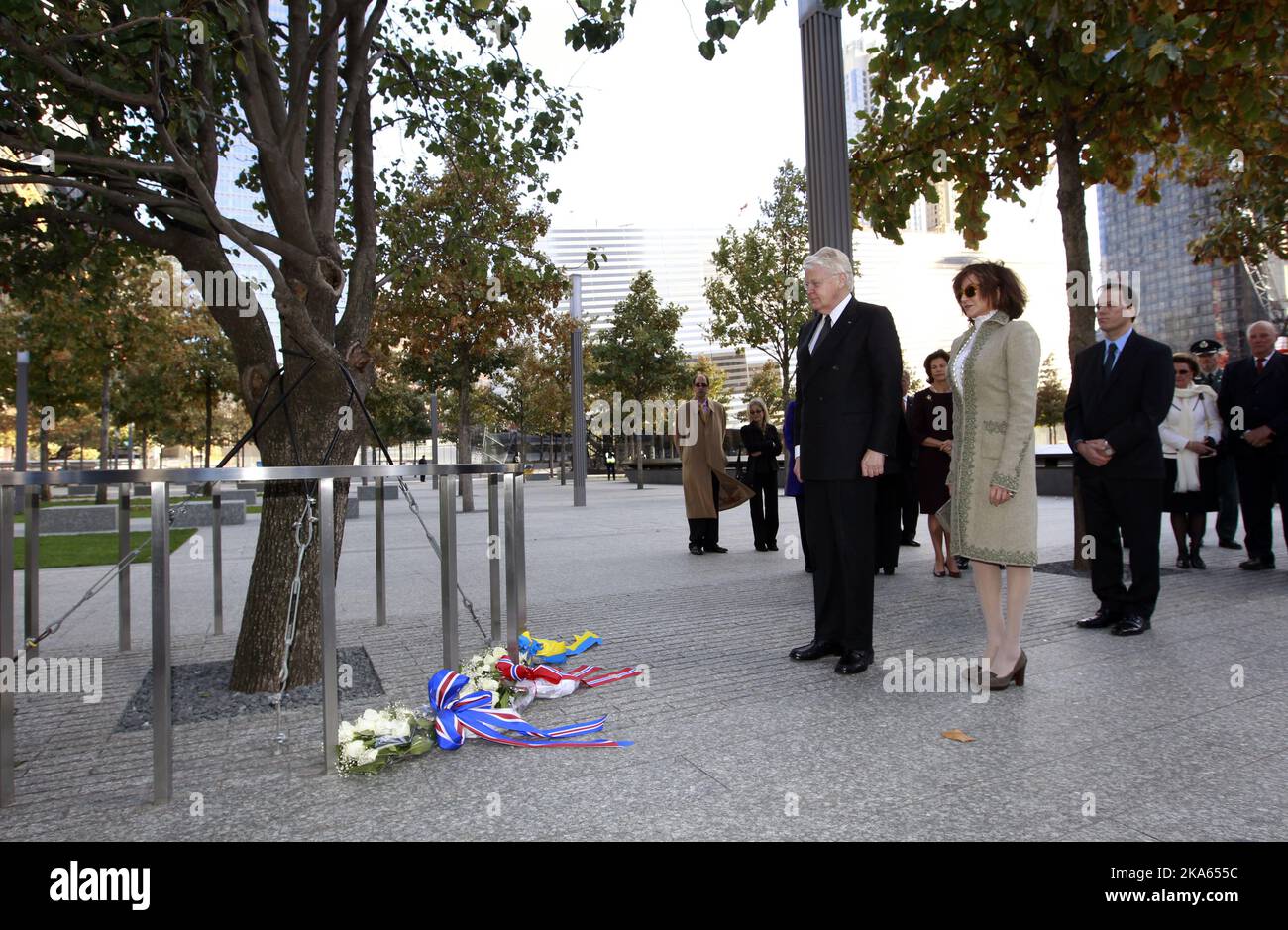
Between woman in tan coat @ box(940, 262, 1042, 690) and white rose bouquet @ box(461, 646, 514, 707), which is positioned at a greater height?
woman in tan coat @ box(940, 262, 1042, 690)

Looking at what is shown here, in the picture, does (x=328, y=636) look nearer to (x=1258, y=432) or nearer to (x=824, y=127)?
(x=824, y=127)

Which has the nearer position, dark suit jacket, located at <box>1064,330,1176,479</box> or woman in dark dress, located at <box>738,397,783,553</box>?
dark suit jacket, located at <box>1064,330,1176,479</box>

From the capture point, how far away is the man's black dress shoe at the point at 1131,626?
5.41 m

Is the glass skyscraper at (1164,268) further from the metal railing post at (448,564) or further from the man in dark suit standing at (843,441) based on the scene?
the metal railing post at (448,564)

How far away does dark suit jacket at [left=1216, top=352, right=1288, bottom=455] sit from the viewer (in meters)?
7.64

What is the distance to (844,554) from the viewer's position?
4.76 m

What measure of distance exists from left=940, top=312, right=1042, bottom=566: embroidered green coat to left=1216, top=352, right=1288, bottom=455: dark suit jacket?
4.98 meters

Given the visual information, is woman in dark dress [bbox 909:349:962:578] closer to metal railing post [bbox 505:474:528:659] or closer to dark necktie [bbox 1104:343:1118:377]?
dark necktie [bbox 1104:343:1118:377]

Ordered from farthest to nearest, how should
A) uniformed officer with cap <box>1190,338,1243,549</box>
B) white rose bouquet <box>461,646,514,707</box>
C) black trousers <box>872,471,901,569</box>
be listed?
uniformed officer with cap <box>1190,338,1243,549</box> < black trousers <box>872,471,901,569</box> < white rose bouquet <box>461,646,514,707</box>

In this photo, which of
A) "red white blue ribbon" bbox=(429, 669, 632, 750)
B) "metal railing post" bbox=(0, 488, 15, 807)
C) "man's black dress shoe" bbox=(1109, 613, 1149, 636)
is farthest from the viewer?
"man's black dress shoe" bbox=(1109, 613, 1149, 636)

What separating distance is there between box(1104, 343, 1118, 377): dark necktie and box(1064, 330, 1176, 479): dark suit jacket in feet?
0.17

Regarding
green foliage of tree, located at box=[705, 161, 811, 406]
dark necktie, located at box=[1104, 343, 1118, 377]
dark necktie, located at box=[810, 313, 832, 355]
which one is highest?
green foliage of tree, located at box=[705, 161, 811, 406]

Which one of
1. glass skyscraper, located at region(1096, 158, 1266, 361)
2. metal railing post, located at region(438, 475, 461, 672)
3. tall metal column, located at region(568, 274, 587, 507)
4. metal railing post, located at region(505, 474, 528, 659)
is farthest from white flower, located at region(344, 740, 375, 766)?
glass skyscraper, located at region(1096, 158, 1266, 361)

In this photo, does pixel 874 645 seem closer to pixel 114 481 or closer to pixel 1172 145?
pixel 114 481
